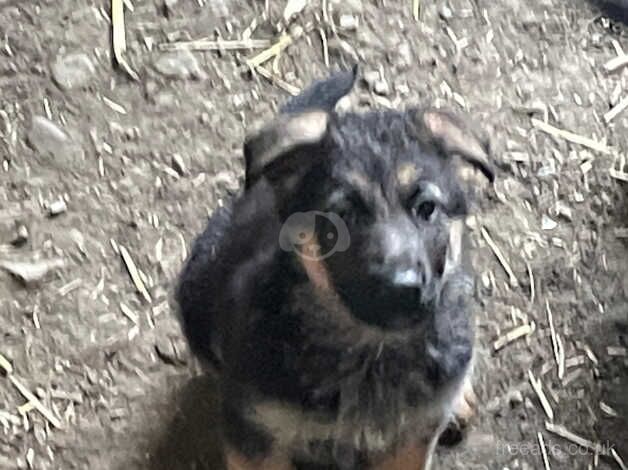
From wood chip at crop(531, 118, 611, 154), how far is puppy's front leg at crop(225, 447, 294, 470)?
1248 mm

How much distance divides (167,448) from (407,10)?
138cm

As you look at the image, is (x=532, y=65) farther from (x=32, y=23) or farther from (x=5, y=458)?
(x=5, y=458)

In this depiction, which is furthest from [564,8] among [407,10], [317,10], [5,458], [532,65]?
[5,458]

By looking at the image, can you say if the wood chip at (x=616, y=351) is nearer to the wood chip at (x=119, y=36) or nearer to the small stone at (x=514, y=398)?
the small stone at (x=514, y=398)

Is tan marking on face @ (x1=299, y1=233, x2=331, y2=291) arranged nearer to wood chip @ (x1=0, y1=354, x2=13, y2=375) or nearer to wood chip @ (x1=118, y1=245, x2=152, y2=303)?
wood chip @ (x1=118, y1=245, x2=152, y2=303)

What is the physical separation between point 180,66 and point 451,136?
125cm

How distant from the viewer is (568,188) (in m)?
3.14

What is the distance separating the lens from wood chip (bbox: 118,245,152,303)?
2.94 meters

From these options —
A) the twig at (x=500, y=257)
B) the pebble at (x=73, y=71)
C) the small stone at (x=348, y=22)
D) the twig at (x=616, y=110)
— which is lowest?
the pebble at (x=73, y=71)

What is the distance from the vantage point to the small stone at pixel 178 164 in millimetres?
3119

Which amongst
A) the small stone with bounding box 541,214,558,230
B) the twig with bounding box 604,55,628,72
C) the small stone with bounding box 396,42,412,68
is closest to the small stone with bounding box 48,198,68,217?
the small stone with bounding box 396,42,412,68

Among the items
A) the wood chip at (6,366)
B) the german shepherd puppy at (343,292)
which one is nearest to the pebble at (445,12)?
the german shepherd puppy at (343,292)

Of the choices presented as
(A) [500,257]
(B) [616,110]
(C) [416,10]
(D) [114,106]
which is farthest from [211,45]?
(B) [616,110]
